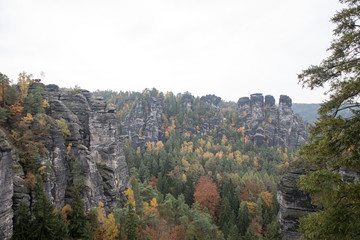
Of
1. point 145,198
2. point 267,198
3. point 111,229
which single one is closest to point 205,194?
point 145,198

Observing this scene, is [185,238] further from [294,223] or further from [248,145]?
[248,145]

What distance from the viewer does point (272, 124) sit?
384ft

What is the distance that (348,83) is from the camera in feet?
23.3

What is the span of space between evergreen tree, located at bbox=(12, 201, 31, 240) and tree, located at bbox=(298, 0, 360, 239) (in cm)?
2210

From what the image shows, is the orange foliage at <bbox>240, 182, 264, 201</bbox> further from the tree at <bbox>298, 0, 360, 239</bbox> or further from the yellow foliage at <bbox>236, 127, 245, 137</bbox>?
the yellow foliage at <bbox>236, 127, 245, 137</bbox>

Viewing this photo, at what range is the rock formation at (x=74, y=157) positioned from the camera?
18.7 metres

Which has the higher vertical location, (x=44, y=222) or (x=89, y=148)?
(x=89, y=148)

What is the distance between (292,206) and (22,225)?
26.3 meters

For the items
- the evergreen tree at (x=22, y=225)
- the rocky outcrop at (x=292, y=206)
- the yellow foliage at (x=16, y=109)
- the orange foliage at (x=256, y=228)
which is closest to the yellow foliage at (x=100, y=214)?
the evergreen tree at (x=22, y=225)

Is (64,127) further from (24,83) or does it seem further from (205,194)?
(205,194)

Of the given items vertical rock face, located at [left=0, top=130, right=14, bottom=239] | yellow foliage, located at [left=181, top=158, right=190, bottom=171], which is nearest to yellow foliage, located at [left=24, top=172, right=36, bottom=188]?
vertical rock face, located at [left=0, top=130, right=14, bottom=239]

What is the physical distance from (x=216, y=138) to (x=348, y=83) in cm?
10078

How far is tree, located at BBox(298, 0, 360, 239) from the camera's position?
259 inches

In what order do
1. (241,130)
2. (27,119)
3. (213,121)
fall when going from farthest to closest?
(213,121), (241,130), (27,119)
